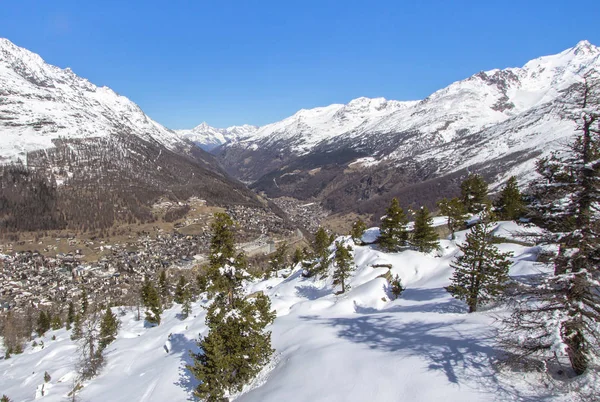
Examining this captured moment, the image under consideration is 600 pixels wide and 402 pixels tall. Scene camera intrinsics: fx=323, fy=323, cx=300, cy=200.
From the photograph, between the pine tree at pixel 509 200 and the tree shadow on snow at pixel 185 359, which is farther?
the pine tree at pixel 509 200

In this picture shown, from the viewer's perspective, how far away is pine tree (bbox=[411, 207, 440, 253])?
51375mm

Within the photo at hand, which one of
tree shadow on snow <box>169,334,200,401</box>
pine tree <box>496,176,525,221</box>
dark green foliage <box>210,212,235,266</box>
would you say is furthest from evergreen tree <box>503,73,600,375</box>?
pine tree <box>496,176,525,221</box>

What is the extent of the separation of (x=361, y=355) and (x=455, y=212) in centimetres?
4378

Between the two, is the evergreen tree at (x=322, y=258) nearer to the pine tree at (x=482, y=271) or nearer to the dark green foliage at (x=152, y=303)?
the pine tree at (x=482, y=271)

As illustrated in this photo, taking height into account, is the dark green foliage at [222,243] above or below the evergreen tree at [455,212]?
above

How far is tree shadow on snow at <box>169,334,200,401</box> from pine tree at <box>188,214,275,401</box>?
222cm

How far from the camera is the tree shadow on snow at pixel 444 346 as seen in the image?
15167mm

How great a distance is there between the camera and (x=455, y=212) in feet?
188

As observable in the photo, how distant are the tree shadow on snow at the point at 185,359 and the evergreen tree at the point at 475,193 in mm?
52232

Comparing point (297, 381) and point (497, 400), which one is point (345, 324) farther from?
point (497, 400)

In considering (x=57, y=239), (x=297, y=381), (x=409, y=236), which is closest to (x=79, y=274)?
(x=57, y=239)

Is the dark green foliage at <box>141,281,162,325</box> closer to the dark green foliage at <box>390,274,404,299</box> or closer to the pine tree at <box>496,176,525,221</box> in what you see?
the dark green foliage at <box>390,274,404,299</box>

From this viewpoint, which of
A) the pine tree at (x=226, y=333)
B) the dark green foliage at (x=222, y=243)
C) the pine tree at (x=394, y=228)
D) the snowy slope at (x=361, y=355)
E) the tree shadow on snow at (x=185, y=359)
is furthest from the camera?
the pine tree at (x=394, y=228)

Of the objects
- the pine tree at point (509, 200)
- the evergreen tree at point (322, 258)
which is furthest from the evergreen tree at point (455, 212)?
the evergreen tree at point (322, 258)
